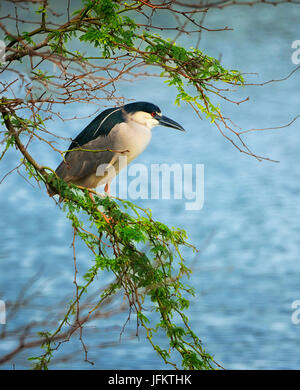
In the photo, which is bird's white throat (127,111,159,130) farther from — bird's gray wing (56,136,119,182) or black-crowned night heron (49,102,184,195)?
bird's gray wing (56,136,119,182)

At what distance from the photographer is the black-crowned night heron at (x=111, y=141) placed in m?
1.87

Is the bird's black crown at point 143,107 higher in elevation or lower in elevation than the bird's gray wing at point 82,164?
higher

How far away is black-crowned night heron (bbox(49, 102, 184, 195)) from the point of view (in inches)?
73.7

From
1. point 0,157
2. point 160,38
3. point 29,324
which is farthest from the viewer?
point 160,38

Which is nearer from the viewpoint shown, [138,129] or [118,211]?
[118,211]

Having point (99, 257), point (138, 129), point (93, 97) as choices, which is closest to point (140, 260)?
point (99, 257)

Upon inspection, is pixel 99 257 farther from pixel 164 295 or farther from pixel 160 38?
pixel 160 38

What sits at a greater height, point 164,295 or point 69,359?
point 164,295

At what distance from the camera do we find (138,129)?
191cm

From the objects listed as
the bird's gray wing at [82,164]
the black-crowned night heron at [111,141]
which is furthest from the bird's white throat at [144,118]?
the bird's gray wing at [82,164]

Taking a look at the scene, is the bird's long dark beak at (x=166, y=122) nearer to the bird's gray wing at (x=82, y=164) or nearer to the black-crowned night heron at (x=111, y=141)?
the black-crowned night heron at (x=111, y=141)

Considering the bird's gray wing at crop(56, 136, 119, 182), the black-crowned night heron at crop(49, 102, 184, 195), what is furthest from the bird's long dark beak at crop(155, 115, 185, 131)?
the bird's gray wing at crop(56, 136, 119, 182)
